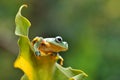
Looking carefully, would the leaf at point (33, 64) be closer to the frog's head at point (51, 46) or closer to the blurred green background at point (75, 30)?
the frog's head at point (51, 46)

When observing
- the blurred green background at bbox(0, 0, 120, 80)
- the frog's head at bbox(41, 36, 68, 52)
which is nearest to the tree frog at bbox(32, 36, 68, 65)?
the frog's head at bbox(41, 36, 68, 52)

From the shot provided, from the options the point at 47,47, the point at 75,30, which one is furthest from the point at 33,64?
the point at 75,30

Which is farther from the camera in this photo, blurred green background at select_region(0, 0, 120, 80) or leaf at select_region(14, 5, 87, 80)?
blurred green background at select_region(0, 0, 120, 80)

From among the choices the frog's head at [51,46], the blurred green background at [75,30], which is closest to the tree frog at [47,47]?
the frog's head at [51,46]

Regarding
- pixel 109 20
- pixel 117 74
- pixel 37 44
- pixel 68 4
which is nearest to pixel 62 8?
pixel 68 4

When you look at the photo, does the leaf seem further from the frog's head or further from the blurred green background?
the blurred green background

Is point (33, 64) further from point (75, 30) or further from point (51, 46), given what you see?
point (75, 30)
